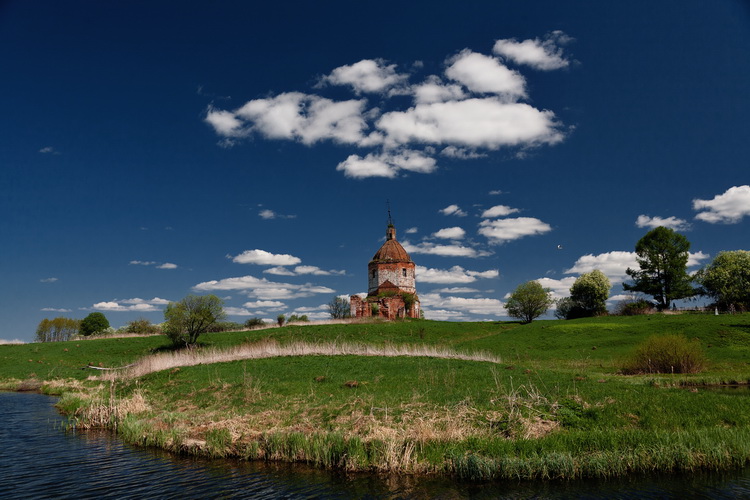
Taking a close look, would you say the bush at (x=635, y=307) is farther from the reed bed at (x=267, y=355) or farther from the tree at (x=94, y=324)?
the tree at (x=94, y=324)

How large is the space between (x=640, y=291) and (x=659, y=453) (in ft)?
258

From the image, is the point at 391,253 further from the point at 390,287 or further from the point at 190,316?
the point at 190,316

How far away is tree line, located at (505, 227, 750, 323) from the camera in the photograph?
77.4 metres

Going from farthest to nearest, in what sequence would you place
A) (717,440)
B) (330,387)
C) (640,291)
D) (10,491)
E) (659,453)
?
(640,291) → (330,387) → (717,440) → (659,453) → (10,491)

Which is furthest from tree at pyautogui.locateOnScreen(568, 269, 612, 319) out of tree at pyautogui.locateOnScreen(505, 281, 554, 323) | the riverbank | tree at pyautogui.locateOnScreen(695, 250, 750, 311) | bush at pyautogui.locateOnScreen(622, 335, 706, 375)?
bush at pyautogui.locateOnScreen(622, 335, 706, 375)

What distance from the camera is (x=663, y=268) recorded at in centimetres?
7919

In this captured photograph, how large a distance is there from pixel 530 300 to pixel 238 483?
2782 inches

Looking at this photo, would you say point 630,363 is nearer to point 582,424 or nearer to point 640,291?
point 582,424

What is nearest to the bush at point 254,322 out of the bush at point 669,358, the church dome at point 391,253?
the church dome at point 391,253

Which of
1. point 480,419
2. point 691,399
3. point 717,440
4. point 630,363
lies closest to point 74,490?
point 480,419

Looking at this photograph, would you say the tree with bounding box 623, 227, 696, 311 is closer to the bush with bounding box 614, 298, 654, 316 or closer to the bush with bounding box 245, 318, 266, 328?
the bush with bounding box 614, 298, 654, 316

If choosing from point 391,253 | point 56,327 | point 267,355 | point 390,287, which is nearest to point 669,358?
point 267,355

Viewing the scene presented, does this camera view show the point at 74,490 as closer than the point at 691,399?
Yes

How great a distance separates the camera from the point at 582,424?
1738 centimetres
